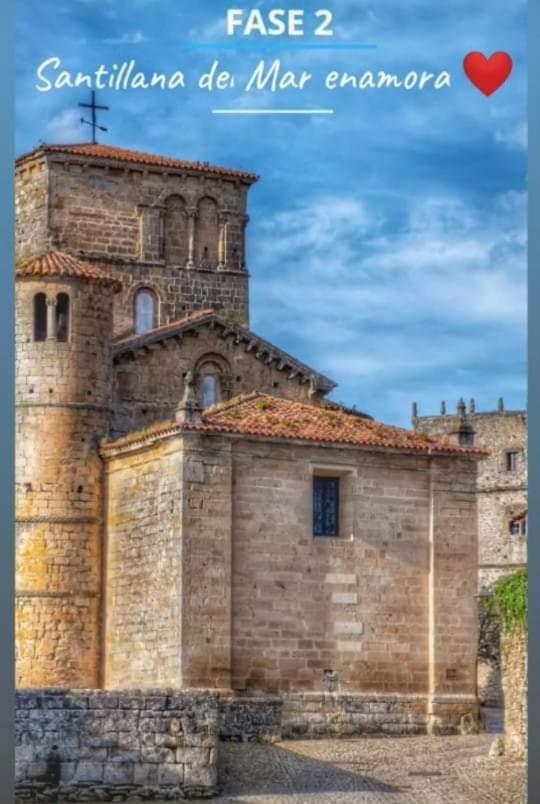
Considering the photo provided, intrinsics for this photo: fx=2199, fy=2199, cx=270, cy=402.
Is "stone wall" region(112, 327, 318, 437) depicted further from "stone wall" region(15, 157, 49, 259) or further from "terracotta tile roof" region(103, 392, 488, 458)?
"stone wall" region(15, 157, 49, 259)

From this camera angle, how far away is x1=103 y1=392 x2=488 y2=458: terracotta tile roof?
83.6 ft

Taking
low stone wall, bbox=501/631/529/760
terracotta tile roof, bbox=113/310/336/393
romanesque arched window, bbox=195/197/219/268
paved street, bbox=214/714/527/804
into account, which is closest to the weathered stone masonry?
terracotta tile roof, bbox=113/310/336/393

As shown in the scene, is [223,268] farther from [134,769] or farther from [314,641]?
[134,769]

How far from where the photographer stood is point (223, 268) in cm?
3331

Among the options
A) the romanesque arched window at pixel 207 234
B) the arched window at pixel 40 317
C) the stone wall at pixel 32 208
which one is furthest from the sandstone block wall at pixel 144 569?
the romanesque arched window at pixel 207 234

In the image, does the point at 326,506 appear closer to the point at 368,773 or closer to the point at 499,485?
the point at 368,773

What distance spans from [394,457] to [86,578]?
4.22 metres

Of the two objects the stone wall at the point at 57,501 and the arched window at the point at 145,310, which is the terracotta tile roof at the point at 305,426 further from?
the arched window at the point at 145,310

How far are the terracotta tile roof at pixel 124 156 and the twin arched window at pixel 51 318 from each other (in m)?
4.15

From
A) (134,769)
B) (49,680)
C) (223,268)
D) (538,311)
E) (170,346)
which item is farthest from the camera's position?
(223,268)

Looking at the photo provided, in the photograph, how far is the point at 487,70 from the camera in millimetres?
16531

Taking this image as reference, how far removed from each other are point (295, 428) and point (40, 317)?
396 centimetres

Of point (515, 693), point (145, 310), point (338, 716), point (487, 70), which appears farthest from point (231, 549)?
point (487, 70)

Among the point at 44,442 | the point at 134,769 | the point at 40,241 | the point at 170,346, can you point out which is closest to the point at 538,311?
the point at 134,769
